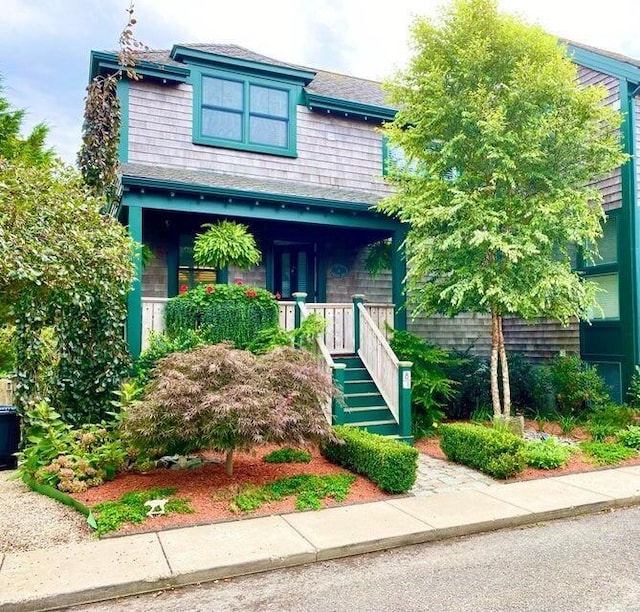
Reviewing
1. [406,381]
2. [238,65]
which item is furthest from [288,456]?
[238,65]

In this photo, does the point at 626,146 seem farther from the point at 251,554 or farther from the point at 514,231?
the point at 251,554

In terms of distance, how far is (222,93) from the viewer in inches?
451

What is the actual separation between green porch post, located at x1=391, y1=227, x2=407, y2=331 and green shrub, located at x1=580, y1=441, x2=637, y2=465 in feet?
12.8

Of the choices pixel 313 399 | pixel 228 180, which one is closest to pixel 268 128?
pixel 228 180

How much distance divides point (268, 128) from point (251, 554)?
948 centimetres

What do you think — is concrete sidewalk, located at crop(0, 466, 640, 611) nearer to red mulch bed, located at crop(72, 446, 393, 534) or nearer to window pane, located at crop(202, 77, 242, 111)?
red mulch bed, located at crop(72, 446, 393, 534)

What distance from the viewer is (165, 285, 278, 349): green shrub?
343 inches

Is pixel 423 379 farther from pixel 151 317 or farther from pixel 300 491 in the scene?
pixel 151 317

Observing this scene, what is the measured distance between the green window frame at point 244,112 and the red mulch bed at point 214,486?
6.95 m

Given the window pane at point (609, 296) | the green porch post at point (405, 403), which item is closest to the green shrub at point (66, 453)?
the green porch post at point (405, 403)

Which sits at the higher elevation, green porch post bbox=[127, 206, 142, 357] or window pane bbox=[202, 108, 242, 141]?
window pane bbox=[202, 108, 242, 141]

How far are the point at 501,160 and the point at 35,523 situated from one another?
26.5 feet

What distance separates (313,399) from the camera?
6.41 metres

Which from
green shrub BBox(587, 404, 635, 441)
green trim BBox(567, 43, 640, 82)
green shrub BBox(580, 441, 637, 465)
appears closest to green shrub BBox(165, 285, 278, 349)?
green shrub BBox(580, 441, 637, 465)
